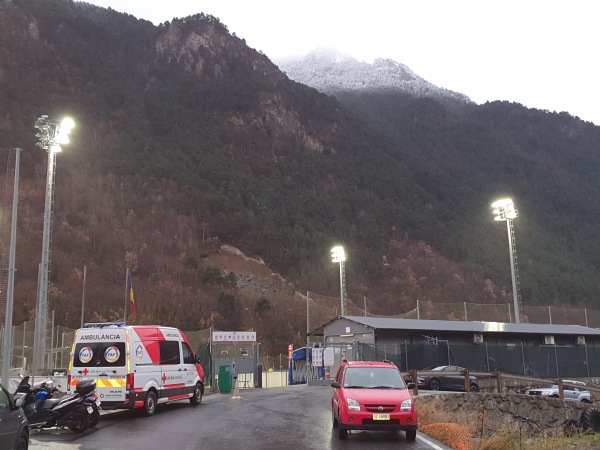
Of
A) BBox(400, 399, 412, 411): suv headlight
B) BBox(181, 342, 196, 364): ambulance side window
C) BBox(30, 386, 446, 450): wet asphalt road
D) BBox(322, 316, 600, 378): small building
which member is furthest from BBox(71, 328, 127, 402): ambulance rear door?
BBox(322, 316, 600, 378): small building

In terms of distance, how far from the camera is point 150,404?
56.7ft

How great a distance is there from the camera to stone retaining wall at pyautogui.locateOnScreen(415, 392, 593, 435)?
2206 cm

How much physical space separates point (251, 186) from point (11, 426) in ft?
310

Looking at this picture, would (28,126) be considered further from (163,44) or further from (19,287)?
(163,44)

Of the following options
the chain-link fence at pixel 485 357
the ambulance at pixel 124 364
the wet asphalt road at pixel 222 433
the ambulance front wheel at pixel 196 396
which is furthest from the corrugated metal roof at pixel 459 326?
the ambulance at pixel 124 364

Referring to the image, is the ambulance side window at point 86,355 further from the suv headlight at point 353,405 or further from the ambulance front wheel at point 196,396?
the suv headlight at point 353,405

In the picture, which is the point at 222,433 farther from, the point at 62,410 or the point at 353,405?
the point at 62,410

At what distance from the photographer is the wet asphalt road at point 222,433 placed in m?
11.9

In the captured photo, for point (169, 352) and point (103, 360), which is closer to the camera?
point (103, 360)

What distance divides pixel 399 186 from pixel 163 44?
71774mm

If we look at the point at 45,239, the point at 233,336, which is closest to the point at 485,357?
the point at 233,336

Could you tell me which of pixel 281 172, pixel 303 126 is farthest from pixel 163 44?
pixel 281 172

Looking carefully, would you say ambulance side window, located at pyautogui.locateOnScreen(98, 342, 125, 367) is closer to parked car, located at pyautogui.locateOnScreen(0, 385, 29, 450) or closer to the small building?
parked car, located at pyautogui.locateOnScreen(0, 385, 29, 450)

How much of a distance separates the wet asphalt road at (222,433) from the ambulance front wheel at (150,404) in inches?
9.1
